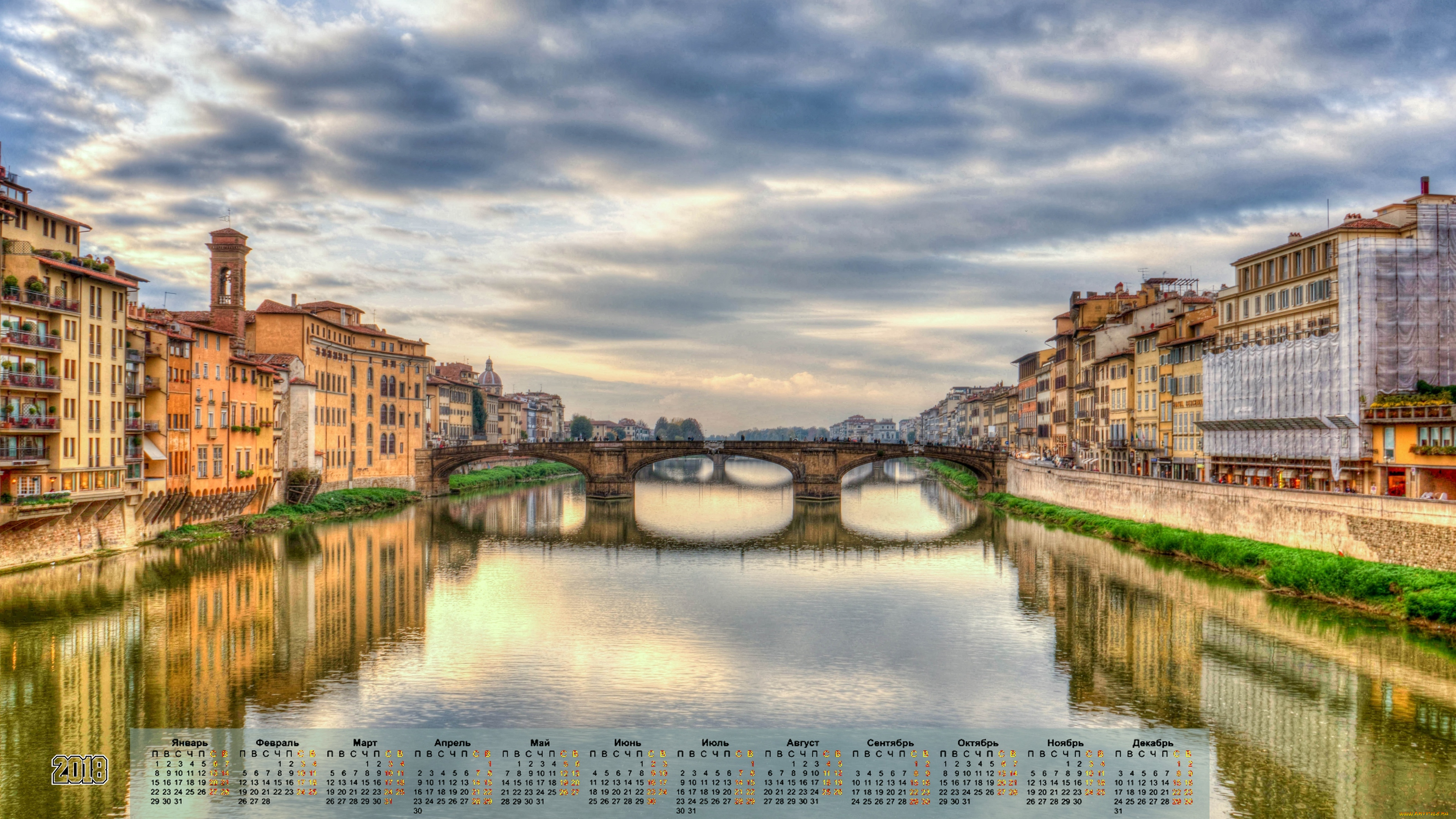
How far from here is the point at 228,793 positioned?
19594 millimetres

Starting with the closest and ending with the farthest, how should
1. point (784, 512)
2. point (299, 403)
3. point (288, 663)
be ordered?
point (288, 663) → point (299, 403) → point (784, 512)

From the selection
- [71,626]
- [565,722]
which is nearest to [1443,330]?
[565,722]

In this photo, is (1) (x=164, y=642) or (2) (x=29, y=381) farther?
(2) (x=29, y=381)

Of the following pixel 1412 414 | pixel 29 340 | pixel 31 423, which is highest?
pixel 29 340

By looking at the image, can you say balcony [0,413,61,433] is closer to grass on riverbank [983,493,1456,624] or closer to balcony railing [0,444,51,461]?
balcony railing [0,444,51,461]

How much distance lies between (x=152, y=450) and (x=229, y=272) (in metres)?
26.6

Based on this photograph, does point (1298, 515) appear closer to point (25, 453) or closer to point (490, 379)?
point (25, 453)

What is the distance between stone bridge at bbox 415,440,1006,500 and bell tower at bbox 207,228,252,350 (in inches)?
940

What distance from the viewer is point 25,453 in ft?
130

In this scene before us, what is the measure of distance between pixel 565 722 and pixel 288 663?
33.3 ft

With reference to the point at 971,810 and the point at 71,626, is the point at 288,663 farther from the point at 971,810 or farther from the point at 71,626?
the point at 971,810

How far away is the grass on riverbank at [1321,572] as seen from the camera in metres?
31.4

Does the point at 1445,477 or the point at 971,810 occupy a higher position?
the point at 1445,477
